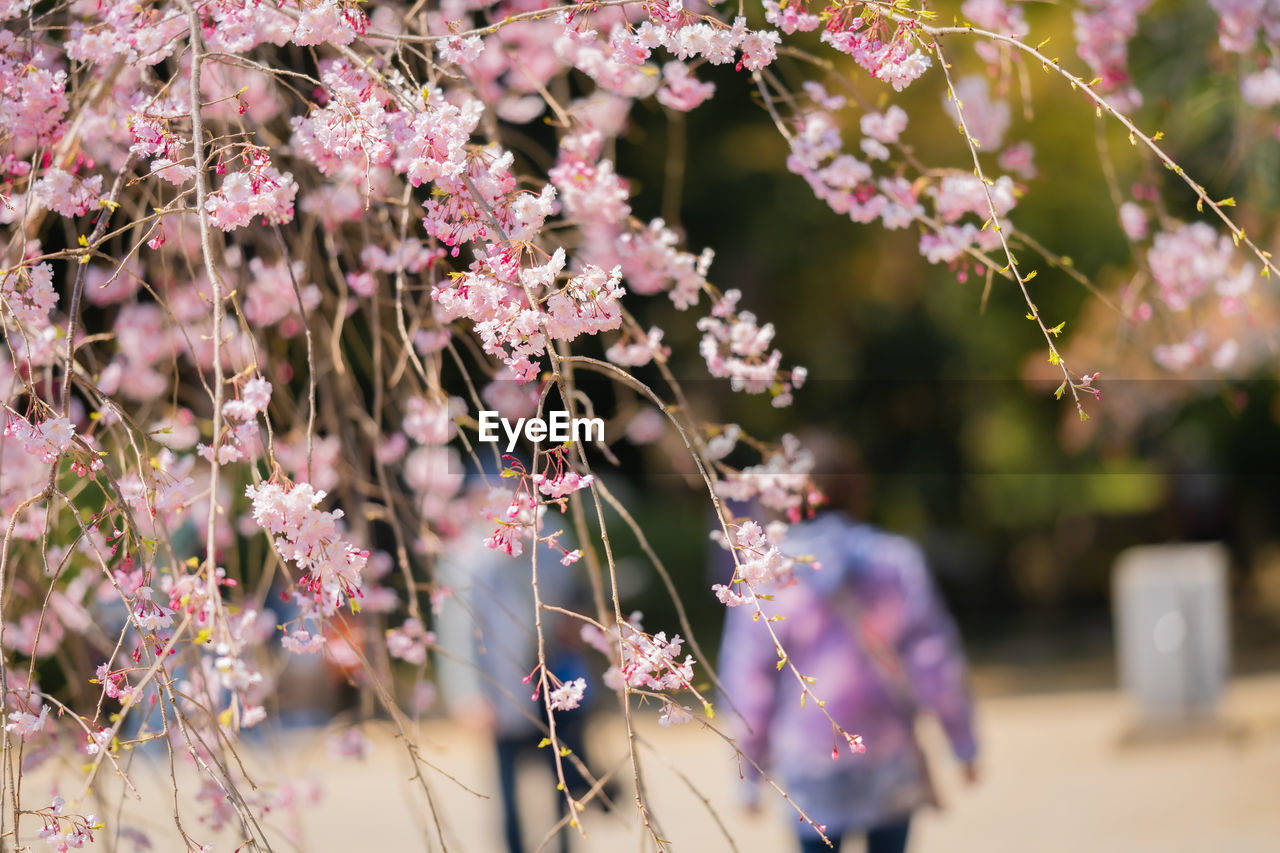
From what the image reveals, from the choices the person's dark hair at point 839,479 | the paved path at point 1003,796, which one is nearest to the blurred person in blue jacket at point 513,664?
the paved path at point 1003,796

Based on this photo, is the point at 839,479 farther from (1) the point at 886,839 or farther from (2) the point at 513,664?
(2) the point at 513,664

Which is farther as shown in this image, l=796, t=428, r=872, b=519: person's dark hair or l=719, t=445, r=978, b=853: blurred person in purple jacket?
l=796, t=428, r=872, b=519: person's dark hair

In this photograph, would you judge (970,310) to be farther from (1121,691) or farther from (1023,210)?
(1121,691)

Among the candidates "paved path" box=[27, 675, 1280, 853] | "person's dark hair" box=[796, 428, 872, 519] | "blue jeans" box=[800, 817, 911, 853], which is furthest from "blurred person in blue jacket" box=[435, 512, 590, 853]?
"blue jeans" box=[800, 817, 911, 853]

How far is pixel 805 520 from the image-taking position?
11.2ft

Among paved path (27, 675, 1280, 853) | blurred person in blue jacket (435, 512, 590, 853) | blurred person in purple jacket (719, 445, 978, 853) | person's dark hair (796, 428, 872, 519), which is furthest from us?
paved path (27, 675, 1280, 853)

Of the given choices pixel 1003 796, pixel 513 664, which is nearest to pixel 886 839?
pixel 513 664

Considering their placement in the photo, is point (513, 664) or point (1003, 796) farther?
point (1003, 796)

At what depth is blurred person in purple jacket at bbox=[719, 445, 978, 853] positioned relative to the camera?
10.2 feet

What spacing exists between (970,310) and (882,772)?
29.1 ft

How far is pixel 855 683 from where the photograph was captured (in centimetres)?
315

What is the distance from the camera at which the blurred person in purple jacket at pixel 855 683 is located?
3.11 m

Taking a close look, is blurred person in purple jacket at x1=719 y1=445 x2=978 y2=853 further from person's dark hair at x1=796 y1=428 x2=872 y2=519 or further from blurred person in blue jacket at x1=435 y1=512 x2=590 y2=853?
blurred person in blue jacket at x1=435 y1=512 x2=590 y2=853

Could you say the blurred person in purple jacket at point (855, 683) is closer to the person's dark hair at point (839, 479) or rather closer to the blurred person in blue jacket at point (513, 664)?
the person's dark hair at point (839, 479)
